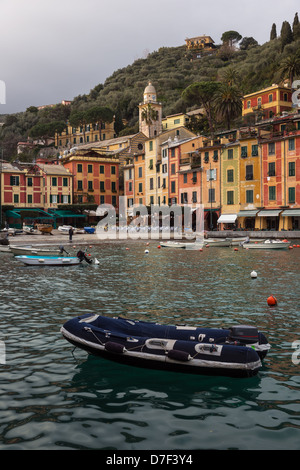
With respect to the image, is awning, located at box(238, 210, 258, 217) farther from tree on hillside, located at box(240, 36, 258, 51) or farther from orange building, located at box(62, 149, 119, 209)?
tree on hillside, located at box(240, 36, 258, 51)

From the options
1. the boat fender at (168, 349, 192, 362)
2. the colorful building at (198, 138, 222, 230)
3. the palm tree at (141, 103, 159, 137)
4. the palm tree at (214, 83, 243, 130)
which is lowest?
the boat fender at (168, 349, 192, 362)

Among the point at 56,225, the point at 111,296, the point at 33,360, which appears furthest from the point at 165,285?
the point at 56,225

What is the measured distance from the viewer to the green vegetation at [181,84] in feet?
305

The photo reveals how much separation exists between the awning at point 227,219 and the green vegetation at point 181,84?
72.3ft

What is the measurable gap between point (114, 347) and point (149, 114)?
9471 centimetres

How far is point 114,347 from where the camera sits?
10.2m

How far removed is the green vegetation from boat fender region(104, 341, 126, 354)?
7192 centimetres

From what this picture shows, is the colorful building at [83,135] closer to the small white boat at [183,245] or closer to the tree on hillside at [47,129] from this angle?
the tree on hillside at [47,129]

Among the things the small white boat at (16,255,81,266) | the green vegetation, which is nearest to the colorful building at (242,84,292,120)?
the green vegetation

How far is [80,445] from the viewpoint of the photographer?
7152 mm

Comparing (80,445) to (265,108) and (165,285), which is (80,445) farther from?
(265,108)

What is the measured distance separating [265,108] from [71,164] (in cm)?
4049

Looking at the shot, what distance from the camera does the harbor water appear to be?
7375mm

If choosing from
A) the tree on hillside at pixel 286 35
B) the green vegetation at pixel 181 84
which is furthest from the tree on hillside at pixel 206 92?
the tree on hillside at pixel 286 35
